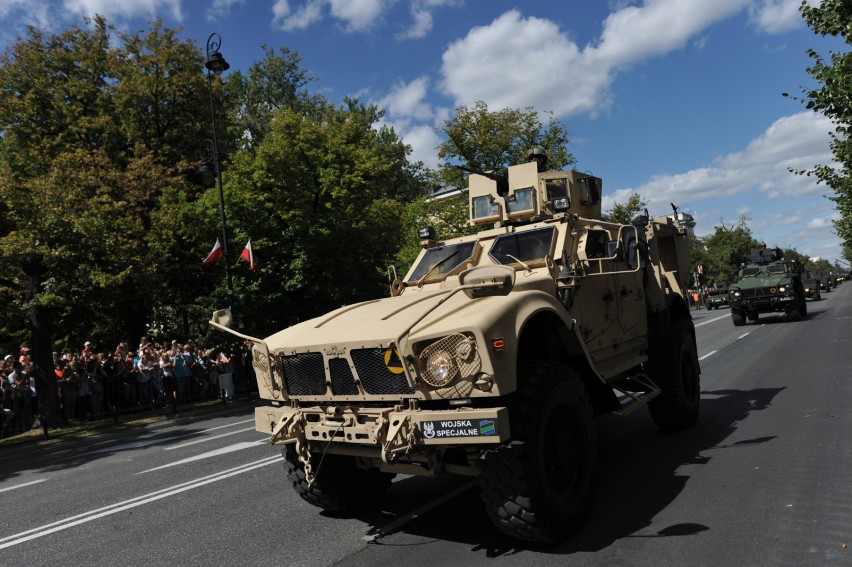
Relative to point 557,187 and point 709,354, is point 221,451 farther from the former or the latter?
point 709,354

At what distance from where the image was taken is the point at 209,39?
1695 centimetres

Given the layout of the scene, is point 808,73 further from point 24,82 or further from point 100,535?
point 24,82

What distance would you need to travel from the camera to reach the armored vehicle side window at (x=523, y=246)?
5.96 meters

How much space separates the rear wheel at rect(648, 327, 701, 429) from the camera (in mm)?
6871

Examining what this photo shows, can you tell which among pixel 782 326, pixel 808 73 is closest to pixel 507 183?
pixel 808 73

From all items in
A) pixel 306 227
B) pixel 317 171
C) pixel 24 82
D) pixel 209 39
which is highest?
pixel 24 82

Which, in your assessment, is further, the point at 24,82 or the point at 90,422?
the point at 24,82

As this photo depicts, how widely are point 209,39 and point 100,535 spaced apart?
14.7m

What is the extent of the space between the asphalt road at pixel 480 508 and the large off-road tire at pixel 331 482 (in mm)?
161

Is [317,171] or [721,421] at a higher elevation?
[317,171]

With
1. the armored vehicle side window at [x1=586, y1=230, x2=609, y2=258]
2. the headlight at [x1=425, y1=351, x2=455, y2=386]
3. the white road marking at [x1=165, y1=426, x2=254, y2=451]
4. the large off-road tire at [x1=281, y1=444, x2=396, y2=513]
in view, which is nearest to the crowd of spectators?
the white road marking at [x1=165, y1=426, x2=254, y2=451]

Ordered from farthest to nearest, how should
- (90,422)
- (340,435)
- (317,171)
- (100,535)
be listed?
(317,171), (90,422), (100,535), (340,435)

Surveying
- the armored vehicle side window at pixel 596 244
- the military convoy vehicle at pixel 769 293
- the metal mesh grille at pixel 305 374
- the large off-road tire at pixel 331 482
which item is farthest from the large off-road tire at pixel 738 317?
the metal mesh grille at pixel 305 374

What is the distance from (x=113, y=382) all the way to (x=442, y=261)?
12.0 m
